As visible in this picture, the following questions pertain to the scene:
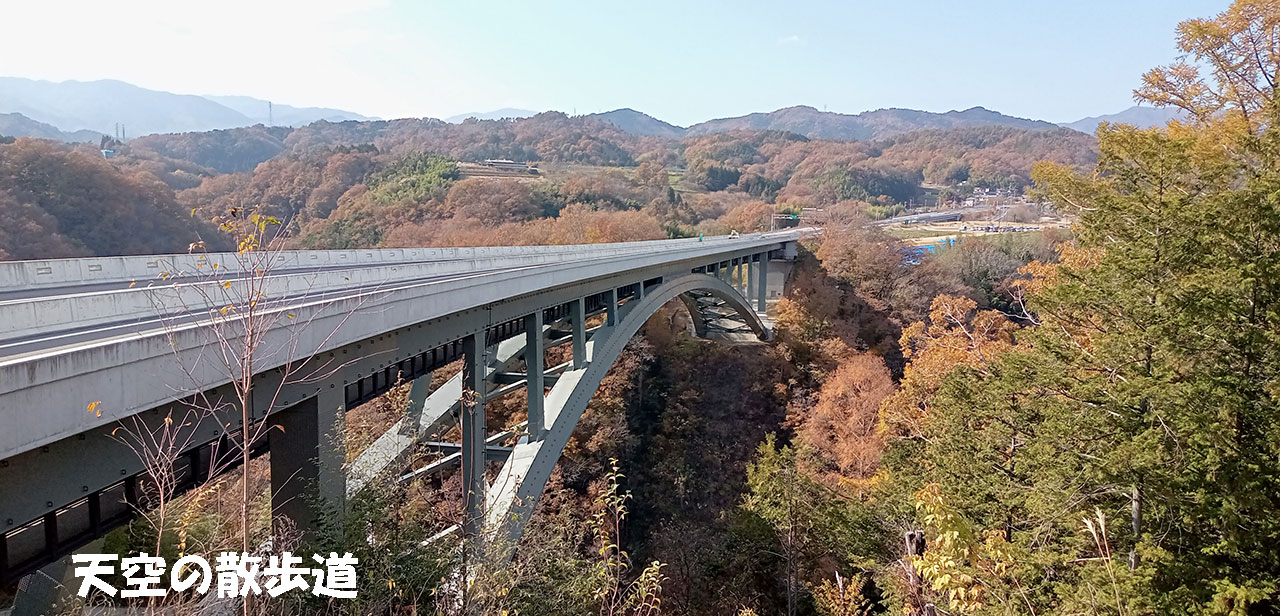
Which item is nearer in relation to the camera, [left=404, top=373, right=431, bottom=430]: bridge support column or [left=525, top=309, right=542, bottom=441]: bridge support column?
[left=404, top=373, right=431, bottom=430]: bridge support column

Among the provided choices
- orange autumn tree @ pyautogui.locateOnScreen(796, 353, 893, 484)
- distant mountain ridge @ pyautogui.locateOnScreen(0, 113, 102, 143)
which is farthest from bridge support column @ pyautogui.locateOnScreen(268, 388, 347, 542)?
distant mountain ridge @ pyautogui.locateOnScreen(0, 113, 102, 143)

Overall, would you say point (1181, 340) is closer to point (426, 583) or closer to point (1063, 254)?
point (426, 583)

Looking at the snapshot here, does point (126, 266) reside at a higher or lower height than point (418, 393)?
higher

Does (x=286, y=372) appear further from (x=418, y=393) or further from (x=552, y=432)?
(x=552, y=432)

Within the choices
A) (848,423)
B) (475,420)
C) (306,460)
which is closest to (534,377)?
(475,420)

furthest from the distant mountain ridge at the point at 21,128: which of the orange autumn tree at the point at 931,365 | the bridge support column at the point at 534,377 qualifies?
the orange autumn tree at the point at 931,365

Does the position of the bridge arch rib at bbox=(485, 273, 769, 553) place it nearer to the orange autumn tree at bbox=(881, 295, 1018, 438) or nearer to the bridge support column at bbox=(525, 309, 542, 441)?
the bridge support column at bbox=(525, 309, 542, 441)
